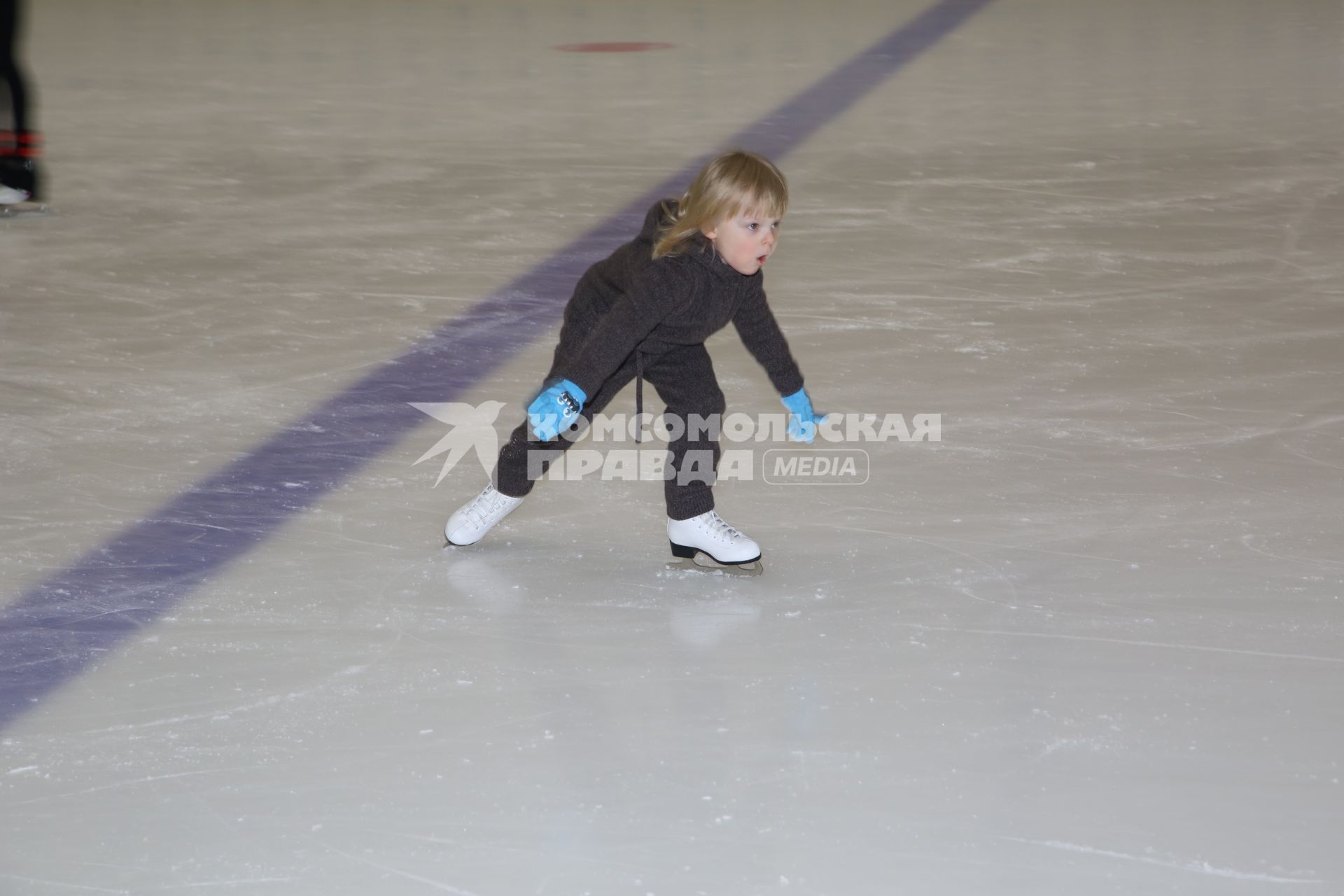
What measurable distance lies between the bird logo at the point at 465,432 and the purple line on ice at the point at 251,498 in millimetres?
44

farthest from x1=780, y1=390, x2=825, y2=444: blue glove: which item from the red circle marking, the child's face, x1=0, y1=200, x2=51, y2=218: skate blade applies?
the red circle marking

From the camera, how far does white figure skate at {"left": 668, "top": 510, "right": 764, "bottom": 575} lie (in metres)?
2.15

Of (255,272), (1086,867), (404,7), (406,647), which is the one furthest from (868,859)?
(404,7)

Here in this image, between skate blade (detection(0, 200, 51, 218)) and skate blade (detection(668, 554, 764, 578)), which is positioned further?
skate blade (detection(0, 200, 51, 218))

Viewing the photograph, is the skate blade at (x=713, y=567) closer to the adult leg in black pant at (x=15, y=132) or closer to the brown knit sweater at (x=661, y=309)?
the brown knit sweater at (x=661, y=309)

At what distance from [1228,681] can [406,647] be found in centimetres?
93

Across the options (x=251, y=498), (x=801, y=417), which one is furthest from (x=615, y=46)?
(x=801, y=417)

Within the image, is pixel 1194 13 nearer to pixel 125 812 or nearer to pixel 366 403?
pixel 366 403

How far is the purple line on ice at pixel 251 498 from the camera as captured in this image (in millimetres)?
1934

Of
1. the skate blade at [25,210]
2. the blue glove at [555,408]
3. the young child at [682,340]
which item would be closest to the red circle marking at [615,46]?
the skate blade at [25,210]

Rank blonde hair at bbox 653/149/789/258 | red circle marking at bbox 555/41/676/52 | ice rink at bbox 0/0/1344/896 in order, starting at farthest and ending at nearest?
1. red circle marking at bbox 555/41/676/52
2. blonde hair at bbox 653/149/789/258
3. ice rink at bbox 0/0/1344/896

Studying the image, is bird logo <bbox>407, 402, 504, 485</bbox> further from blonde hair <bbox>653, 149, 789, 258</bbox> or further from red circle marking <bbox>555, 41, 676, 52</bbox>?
red circle marking <bbox>555, 41, 676, 52</bbox>

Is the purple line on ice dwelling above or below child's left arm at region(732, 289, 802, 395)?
below

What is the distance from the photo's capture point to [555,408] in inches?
77.0
